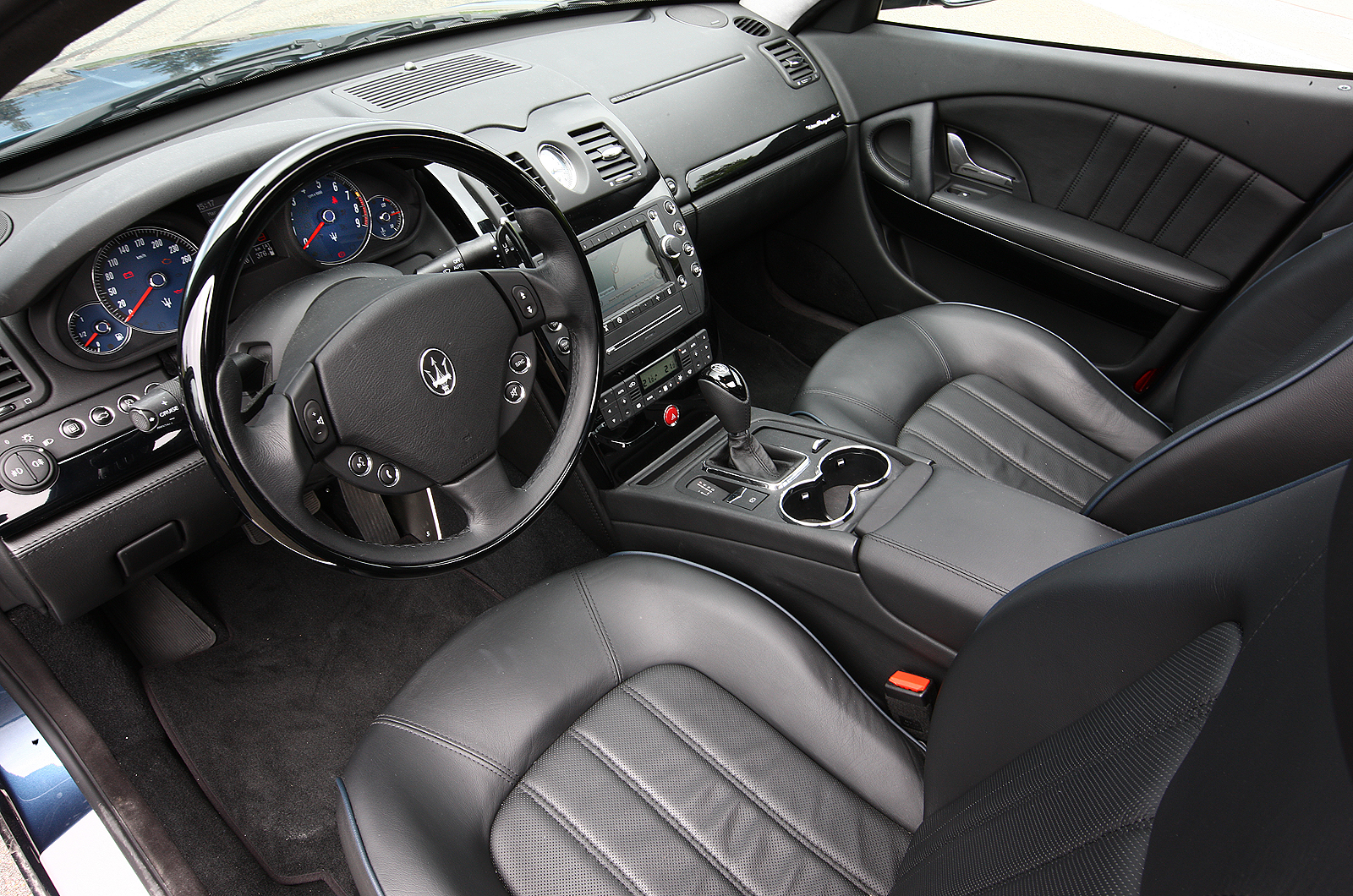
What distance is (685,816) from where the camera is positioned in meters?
1.06

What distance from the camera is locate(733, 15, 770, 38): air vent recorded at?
2236mm

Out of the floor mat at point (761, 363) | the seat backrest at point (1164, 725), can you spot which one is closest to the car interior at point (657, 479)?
the seat backrest at point (1164, 725)

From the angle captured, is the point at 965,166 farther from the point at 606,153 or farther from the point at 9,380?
the point at 9,380

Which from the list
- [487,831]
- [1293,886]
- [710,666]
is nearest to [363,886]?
[487,831]

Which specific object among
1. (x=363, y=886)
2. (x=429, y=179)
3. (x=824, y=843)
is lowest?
(x=824, y=843)

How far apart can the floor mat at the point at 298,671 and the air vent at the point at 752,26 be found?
134cm

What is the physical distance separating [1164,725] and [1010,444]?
1112mm

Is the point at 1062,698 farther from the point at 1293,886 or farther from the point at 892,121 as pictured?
the point at 892,121

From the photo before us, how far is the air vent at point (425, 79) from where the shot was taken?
1557 millimetres

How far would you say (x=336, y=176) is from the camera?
1.21m

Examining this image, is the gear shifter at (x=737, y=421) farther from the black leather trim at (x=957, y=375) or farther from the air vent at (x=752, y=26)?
the air vent at (x=752, y=26)

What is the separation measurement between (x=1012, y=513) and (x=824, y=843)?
0.50m

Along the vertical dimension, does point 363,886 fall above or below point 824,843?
above

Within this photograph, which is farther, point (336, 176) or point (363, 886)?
point (336, 176)
